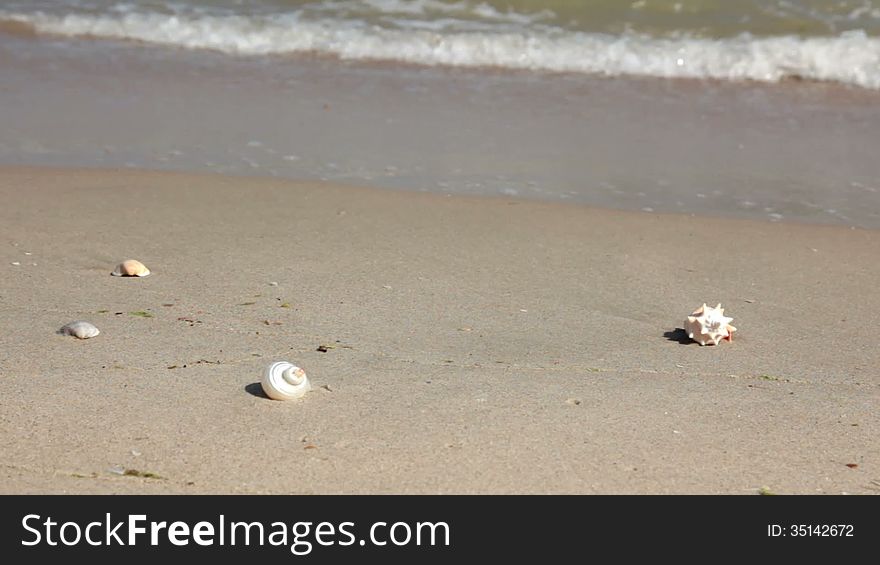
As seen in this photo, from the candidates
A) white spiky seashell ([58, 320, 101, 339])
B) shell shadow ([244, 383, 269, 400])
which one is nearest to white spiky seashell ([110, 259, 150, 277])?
white spiky seashell ([58, 320, 101, 339])

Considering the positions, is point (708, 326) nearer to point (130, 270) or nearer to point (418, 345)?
point (418, 345)

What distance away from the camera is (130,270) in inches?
165

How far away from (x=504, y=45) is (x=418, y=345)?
227 inches

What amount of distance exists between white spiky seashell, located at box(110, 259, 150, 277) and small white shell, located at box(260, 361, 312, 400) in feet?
4.33

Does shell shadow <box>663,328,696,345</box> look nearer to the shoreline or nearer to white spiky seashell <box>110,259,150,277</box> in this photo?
the shoreline

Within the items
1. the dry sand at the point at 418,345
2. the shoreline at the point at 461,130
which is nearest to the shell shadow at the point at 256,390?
the dry sand at the point at 418,345

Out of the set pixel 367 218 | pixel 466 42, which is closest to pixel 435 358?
pixel 367 218

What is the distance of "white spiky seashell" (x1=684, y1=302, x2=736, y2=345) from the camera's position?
3.69m

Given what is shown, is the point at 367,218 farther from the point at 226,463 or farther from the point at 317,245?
the point at 226,463

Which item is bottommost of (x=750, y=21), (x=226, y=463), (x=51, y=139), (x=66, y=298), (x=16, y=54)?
(x=226, y=463)

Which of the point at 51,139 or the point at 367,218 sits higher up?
the point at 51,139

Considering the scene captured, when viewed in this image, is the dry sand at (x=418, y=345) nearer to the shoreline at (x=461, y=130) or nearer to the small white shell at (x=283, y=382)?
the small white shell at (x=283, y=382)

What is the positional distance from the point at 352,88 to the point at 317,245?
10.7ft
